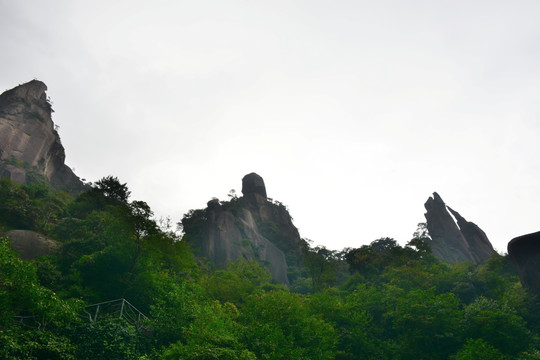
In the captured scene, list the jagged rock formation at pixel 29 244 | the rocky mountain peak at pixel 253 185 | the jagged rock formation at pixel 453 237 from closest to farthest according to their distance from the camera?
the jagged rock formation at pixel 29 244 → the jagged rock formation at pixel 453 237 → the rocky mountain peak at pixel 253 185

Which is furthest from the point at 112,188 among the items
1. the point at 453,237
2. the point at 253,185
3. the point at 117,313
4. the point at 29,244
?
the point at 453,237

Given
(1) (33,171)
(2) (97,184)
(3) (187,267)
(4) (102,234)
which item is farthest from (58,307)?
(1) (33,171)

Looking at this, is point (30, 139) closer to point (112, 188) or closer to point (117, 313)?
point (112, 188)

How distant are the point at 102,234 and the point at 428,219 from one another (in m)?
83.8

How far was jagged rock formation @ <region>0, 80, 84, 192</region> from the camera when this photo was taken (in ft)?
192

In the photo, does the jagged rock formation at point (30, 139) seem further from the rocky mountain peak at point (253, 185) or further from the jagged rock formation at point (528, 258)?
the jagged rock formation at point (528, 258)

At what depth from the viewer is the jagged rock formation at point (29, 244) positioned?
27953mm

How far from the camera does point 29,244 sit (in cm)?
2884

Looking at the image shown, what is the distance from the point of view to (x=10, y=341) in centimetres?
1384

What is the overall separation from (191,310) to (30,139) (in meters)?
63.1

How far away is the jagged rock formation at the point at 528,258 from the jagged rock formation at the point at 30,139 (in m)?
71.5

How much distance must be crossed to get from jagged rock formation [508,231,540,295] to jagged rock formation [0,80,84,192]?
7155 centimetres

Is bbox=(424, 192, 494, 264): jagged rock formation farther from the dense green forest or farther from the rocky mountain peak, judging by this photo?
the rocky mountain peak

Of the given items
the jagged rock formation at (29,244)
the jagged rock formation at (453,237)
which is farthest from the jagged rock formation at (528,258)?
the jagged rock formation at (29,244)
